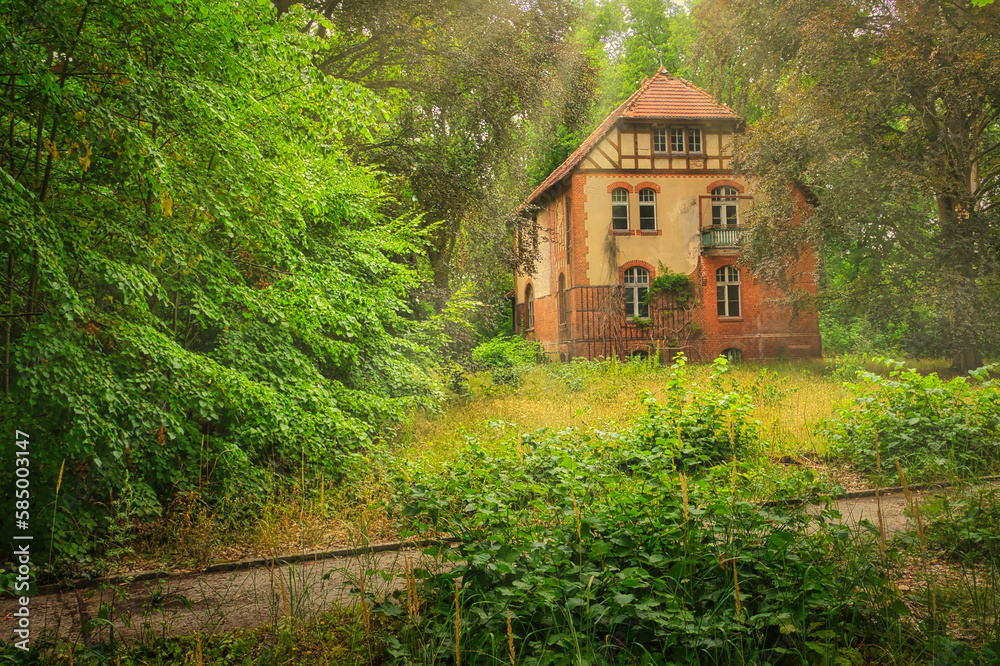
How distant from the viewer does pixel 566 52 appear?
1320 cm

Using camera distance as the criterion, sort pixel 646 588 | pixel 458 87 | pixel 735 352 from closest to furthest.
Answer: pixel 646 588 < pixel 458 87 < pixel 735 352

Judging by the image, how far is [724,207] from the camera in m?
22.2

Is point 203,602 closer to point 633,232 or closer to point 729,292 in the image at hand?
point 633,232

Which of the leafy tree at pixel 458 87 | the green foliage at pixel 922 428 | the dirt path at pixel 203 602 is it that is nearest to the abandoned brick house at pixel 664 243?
the leafy tree at pixel 458 87

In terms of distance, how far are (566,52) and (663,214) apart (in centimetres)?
1016

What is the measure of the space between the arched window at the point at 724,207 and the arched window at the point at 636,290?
3249mm

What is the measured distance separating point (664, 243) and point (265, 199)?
18.7 metres

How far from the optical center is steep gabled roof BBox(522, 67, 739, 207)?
2147cm

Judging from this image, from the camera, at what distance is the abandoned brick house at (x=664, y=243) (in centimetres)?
2144

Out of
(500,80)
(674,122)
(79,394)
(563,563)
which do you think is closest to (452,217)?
(500,80)

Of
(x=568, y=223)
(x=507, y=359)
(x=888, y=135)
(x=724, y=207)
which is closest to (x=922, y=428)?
(x=507, y=359)

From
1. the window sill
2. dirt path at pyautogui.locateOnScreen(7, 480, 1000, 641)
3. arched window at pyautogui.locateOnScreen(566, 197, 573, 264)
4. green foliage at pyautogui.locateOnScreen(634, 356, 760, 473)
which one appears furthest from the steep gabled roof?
dirt path at pyautogui.locateOnScreen(7, 480, 1000, 641)

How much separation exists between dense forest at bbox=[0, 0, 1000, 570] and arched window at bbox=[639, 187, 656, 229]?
781 centimetres

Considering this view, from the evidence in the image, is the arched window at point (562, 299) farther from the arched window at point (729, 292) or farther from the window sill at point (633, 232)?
the arched window at point (729, 292)
